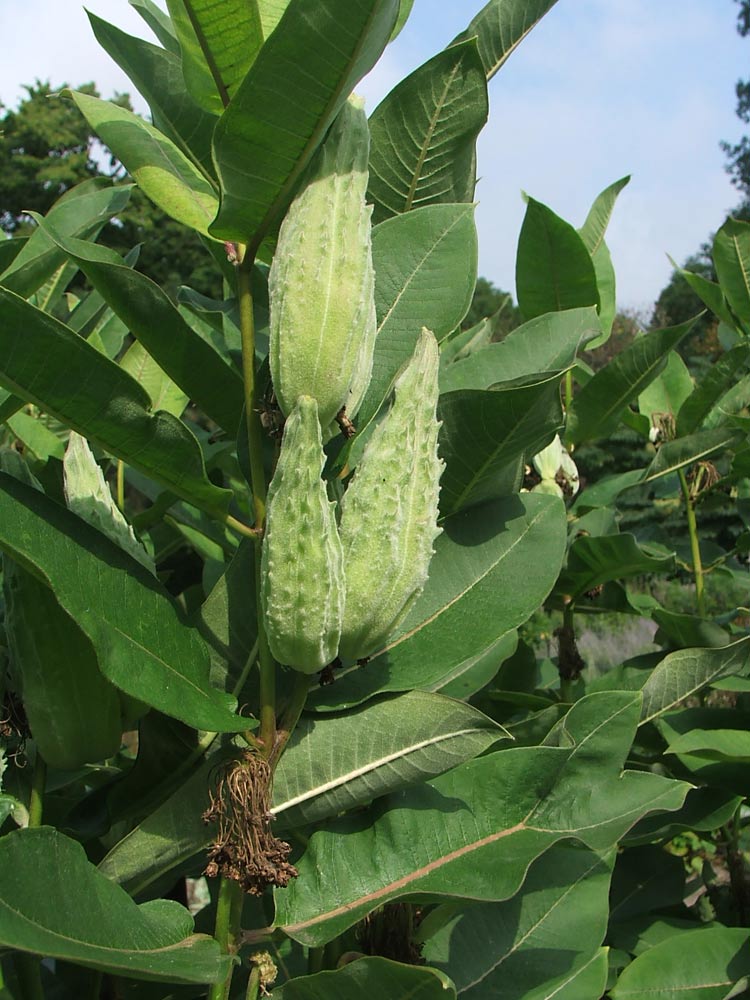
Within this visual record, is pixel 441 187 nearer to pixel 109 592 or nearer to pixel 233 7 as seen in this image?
pixel 233 7

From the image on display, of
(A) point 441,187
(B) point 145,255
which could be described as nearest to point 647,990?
(A) point 441,187

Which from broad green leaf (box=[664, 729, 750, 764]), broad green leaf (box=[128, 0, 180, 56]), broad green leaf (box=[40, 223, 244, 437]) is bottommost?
broad green leaf (box=[664, 729, 750, 764])

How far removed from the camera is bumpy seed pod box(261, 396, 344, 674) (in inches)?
39.4

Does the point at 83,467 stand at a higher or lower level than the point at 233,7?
lower

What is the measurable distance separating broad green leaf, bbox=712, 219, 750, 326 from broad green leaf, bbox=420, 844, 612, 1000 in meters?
1.55

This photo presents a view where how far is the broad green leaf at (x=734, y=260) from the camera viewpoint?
7.81 feet

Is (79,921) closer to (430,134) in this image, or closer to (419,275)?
(419,275)

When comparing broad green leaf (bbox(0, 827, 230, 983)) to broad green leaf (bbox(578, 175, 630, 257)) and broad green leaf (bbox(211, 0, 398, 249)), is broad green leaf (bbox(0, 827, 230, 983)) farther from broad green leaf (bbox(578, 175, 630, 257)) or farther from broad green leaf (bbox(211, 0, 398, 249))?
broad green leaf (bbox(578, 175, 630, 257))

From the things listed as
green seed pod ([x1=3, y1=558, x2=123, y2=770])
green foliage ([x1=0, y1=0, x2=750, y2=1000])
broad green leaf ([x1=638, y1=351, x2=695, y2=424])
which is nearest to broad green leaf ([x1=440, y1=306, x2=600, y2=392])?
green foliage ([x1=0, y1=0, x2=750, y2=1000])

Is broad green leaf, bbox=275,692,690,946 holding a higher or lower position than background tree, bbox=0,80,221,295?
lower

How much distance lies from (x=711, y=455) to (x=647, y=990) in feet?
3.93

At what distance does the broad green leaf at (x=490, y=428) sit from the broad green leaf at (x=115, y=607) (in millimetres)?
449

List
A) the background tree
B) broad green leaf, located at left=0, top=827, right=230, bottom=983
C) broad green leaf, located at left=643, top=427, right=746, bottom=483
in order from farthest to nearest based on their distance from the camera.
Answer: the background tree, broad green leaf, located at left=643, top=427, right=746, bottom=483, broad green leaf, located at left=0, top=827, right=230, bottom=983

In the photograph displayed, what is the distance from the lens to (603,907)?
4.83ft
